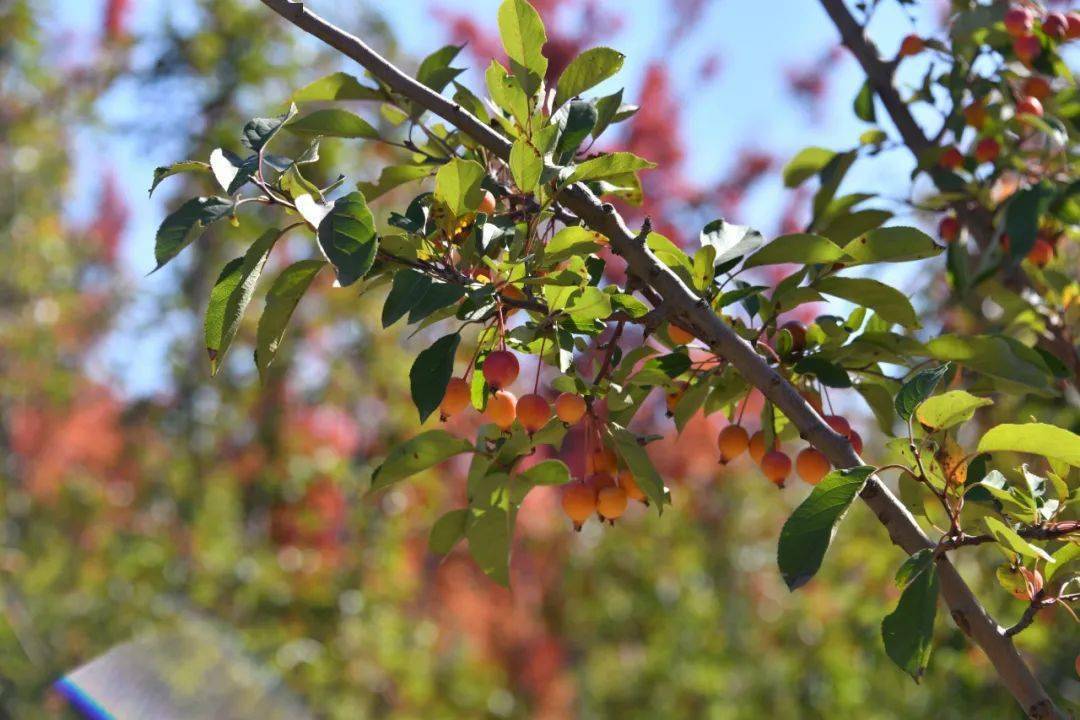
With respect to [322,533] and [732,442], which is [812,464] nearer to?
[732,442]

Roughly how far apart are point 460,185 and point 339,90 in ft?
0.86

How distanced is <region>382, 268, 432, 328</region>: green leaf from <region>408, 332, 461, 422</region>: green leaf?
0.05 meters

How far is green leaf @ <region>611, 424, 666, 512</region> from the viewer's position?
0.78 metres

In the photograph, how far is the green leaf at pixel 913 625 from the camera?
0.66 m

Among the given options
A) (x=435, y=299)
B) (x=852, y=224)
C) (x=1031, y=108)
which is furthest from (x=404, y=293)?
(x=1031, y=108)

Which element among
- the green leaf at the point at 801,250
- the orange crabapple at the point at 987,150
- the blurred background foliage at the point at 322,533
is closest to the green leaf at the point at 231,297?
the green leaf at the point at 801,250

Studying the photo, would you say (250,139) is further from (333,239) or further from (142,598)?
(142,598)

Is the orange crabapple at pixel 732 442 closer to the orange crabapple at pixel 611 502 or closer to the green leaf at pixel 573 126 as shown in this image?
the orange crabapple at pixel 611 502

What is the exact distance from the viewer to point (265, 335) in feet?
2.39

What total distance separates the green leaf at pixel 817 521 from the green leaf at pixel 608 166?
25cm

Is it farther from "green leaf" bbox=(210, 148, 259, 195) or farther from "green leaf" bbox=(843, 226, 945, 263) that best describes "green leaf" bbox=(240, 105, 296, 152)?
"green leaf" bbox=(843, 226, 945, 263)

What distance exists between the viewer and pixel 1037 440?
0.69m

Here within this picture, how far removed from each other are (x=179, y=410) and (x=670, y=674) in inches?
82.9

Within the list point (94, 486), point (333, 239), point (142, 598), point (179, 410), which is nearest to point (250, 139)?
point (333, 239)
